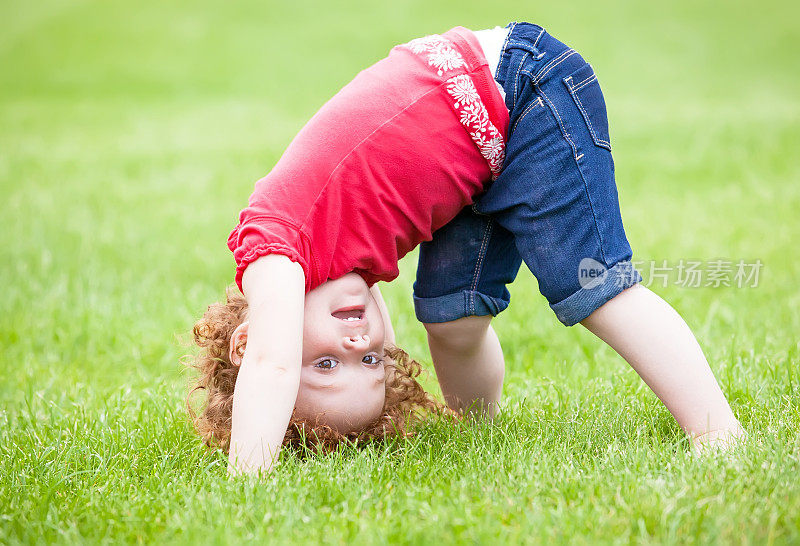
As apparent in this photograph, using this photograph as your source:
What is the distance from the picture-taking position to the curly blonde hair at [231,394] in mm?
2344

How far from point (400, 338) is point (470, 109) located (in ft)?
5.19

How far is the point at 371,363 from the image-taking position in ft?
7.77

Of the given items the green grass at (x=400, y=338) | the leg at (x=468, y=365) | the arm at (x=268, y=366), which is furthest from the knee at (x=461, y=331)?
the arm at (x=268, y=366)

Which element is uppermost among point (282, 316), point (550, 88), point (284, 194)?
point (550, 88)

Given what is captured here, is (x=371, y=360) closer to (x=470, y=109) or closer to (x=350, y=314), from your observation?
(x=350, y=314)

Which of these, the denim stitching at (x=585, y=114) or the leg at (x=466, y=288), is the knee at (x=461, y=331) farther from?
the denim stitching at (x=585, y=114)

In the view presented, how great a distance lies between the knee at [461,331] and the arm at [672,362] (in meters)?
0.44

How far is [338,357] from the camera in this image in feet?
7.51

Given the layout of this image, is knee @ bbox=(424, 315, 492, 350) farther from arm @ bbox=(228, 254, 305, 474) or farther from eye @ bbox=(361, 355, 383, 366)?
arm @ bbox=(228, 254, 305, 474)

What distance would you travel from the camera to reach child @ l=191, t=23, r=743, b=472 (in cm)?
213

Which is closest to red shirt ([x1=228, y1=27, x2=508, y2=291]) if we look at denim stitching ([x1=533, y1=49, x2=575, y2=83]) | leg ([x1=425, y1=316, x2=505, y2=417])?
denim stitching ([x1=533, y1=49, x2=575, y2=83])

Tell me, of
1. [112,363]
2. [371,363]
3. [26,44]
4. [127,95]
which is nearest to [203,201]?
[112,363]

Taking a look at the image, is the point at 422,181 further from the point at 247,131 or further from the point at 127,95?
the point at 127,95

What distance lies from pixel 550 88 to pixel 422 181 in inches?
15.8
